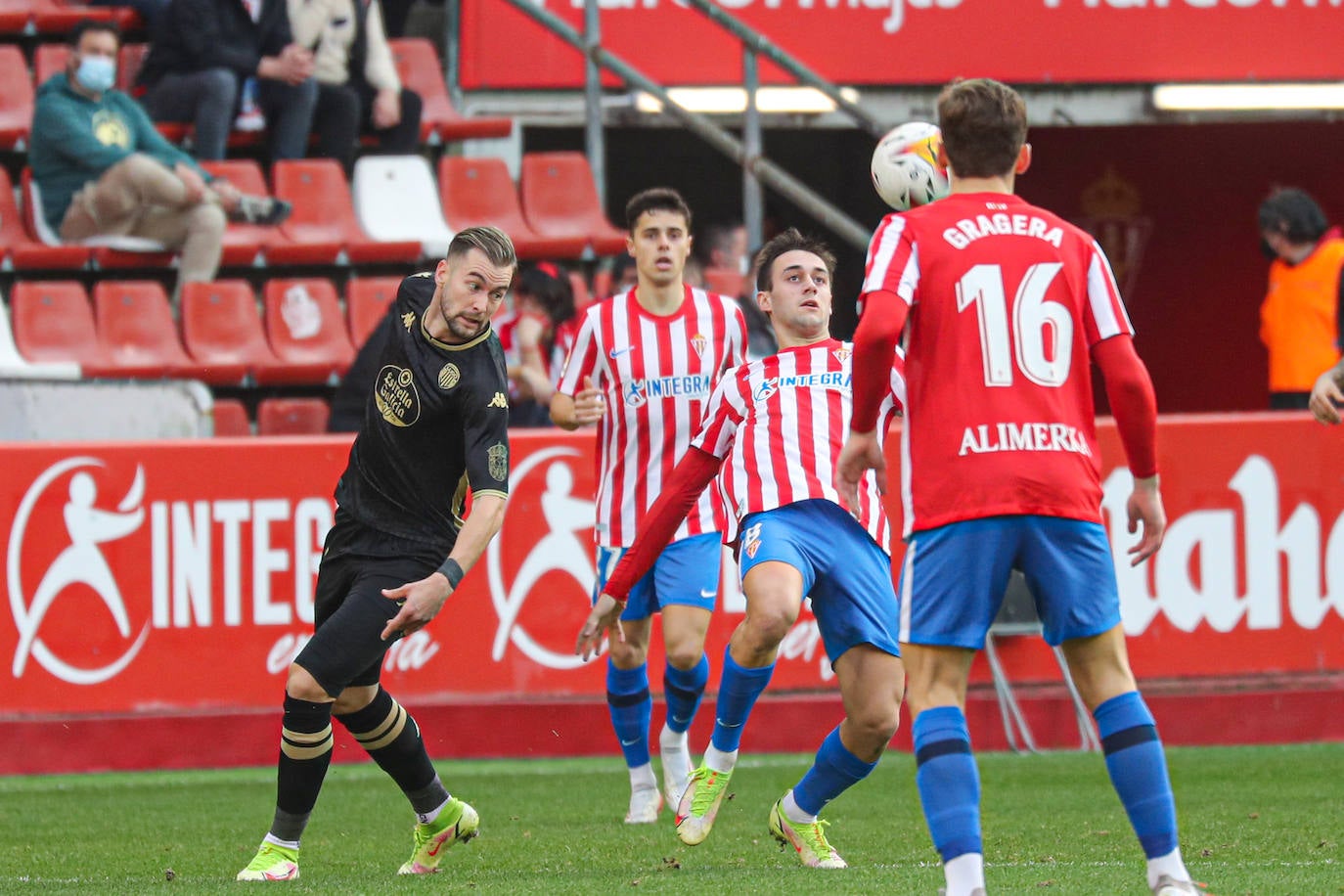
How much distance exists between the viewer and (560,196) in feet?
45.3

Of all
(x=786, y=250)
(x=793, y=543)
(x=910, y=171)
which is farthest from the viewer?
(x=786, y=250)

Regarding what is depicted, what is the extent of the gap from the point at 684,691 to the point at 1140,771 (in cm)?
339

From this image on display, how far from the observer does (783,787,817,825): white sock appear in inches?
243

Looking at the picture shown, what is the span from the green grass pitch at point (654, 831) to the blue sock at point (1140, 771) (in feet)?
2.13

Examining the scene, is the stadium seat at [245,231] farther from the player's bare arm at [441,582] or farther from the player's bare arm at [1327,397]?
the player's bare arm at [1327,397]

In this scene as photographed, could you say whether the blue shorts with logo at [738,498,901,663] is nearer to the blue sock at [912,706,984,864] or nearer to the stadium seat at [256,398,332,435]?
the blue sock at [912,706,984,864]

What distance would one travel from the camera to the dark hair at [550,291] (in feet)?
36.5

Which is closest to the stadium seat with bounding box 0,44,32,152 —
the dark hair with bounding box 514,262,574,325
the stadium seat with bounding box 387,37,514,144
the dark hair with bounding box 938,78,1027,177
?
the stadium seat with bounding box 387,37,514,144

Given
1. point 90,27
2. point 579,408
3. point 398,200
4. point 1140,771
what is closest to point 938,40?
point 398,200

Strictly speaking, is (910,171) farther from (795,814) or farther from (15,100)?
(15,100)

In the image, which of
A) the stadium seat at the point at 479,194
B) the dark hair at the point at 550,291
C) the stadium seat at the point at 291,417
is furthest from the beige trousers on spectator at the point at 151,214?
the dark hair at the point at 550,291

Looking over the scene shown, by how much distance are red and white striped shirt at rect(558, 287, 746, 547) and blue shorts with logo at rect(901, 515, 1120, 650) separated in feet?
11.0

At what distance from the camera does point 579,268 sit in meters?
13.4

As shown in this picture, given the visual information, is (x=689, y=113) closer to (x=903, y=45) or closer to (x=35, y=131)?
(x=903, y=45)
